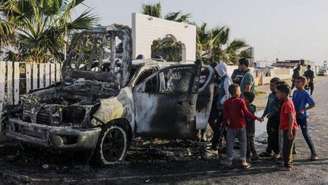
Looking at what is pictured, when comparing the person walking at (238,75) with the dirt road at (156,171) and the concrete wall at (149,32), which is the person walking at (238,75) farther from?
the concrete wall at (149,32)

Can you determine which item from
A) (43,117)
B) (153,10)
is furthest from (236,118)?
(153,10)

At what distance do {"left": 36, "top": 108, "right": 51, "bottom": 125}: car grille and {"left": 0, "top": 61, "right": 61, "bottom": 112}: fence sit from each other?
7.69 ft

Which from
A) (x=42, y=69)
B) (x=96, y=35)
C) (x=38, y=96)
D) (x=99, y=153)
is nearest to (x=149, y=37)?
(x=42, y=69)

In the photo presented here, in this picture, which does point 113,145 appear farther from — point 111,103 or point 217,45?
point 217,45

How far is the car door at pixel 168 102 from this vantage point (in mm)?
7840

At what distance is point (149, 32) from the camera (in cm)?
1689

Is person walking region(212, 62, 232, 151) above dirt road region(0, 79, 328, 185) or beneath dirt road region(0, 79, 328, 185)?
above

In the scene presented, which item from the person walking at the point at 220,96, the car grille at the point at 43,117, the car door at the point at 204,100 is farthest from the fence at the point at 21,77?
the person walking at the point at 220,96

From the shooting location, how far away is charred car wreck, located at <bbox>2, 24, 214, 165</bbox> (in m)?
7.01

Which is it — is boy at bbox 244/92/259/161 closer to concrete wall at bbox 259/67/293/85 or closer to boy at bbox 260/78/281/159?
boy at bbox 260/78/281/159

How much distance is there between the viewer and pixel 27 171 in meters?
6.81

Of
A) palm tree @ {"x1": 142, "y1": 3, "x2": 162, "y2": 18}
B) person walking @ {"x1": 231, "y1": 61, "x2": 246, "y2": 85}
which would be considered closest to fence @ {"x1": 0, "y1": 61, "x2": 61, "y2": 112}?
person walking @ {"x1": 231, "y1": 61, "x2": 246, "y2": 85}

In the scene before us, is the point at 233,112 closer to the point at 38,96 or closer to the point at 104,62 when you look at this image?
the point at 104,62

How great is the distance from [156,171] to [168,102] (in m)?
1.38
